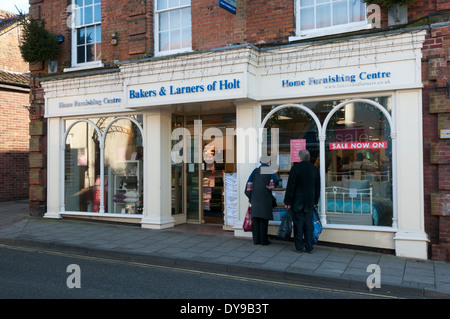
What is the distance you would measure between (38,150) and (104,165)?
7.28ft

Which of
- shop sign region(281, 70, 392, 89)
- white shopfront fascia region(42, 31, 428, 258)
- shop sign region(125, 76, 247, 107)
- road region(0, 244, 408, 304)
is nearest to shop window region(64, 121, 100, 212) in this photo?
white shopfront fascia region(42, 31, 428, 258)

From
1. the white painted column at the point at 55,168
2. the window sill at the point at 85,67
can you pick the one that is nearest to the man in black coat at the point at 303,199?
the window sill at the point at 85,67

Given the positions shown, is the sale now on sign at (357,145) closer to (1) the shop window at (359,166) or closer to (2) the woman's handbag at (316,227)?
(1) the shop window at (359,166)

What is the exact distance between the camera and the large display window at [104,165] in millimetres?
10609

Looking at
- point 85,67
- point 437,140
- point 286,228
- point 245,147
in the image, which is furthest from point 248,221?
point 85,67

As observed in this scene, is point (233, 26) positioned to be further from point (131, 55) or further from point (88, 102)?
point (88, 102)

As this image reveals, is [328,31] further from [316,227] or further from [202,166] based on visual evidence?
[202,166]

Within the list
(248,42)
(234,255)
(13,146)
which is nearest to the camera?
(234,255)

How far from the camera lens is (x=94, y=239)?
346 inches

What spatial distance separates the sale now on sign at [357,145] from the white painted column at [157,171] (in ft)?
13.4

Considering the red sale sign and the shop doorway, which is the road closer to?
the red sale sign

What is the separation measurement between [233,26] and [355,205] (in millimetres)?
4696

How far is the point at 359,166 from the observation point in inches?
318
